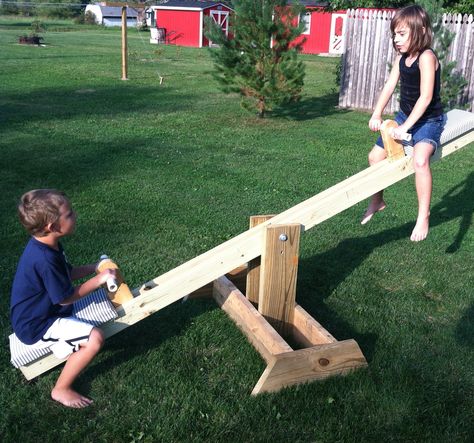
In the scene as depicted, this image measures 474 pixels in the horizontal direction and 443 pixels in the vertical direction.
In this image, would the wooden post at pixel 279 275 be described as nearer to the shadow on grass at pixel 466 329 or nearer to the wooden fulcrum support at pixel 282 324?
the wooden fulcrum support at pixel 282 324

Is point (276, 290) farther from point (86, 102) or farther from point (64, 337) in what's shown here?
point (86, 102)

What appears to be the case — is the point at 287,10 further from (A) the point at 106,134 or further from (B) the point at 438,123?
(B) the point at 438,123

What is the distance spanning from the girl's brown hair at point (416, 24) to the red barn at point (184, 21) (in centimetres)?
3974

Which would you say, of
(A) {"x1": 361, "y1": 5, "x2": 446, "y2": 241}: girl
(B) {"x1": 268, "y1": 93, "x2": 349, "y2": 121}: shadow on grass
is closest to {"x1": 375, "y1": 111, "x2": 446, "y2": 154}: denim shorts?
(A) {"x1": 361, "y1": 5, "x2": 446, "y2": 241}: girl

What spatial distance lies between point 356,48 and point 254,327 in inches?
475

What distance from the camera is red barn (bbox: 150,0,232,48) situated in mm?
42594

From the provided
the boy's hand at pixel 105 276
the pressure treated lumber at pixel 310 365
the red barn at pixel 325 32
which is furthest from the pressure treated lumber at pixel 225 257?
the red barn at pixel 325 32

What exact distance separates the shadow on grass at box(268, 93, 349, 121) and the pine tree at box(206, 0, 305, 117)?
1141 mm

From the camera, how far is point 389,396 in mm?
3551

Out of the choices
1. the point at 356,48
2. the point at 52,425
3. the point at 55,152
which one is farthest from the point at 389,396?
the point at 356,48

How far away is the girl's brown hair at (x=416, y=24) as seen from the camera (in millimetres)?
4176

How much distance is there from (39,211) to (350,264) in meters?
3.20

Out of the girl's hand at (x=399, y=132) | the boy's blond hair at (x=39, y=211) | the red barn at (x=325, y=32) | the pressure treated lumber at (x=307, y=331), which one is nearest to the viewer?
the boy's blond hair at (x=39, y=211)

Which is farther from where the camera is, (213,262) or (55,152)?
(55,152)
